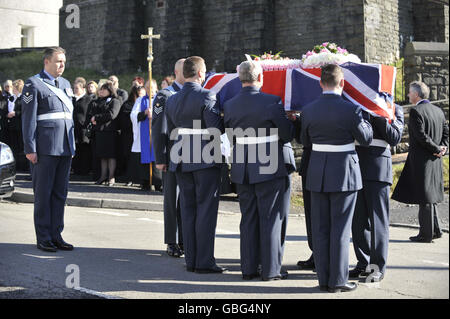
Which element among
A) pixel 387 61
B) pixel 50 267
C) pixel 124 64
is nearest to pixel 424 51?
pixel 387 61

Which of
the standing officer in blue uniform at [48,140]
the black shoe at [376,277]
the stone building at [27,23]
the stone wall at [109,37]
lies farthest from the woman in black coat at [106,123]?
the stone building at [27,23]

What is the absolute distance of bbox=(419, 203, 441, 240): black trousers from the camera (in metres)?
9.20

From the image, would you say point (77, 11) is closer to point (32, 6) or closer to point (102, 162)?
point (32, 6)

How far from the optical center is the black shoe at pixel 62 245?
26.1 feet

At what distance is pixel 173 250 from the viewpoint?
7.84 meters

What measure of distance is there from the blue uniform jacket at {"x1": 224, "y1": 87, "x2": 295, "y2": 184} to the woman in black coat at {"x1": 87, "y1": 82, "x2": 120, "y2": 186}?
7058 millimetres

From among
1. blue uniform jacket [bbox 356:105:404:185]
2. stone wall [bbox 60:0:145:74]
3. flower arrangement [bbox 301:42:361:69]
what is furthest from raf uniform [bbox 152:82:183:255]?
stone wall [bbox 60:0:145:74]

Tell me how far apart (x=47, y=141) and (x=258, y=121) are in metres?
2.66

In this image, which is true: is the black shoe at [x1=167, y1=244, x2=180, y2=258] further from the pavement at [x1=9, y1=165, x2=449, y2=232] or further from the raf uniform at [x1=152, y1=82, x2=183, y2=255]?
the pavement at [x1=9, y1=165, x2=449, y2=232]

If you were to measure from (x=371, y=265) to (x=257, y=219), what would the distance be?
115 cm

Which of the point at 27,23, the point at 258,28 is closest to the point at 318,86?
the point at 258,28

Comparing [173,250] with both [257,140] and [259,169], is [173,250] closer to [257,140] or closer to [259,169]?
[259,169]

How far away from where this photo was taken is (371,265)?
6680mm

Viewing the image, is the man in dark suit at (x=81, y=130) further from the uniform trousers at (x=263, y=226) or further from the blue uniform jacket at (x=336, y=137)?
the blue uniform jacket at (x=336, y=137)
